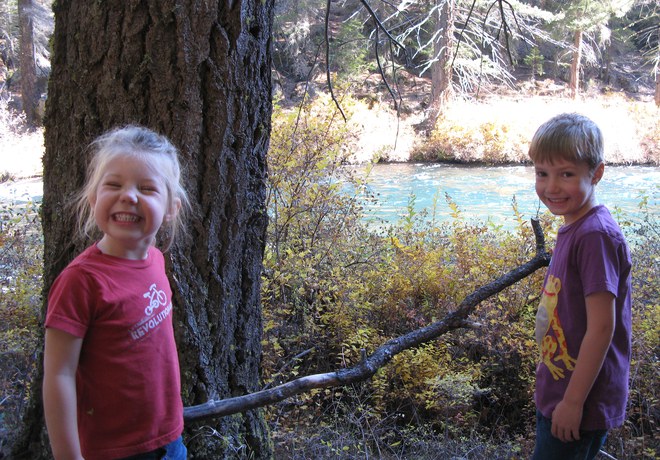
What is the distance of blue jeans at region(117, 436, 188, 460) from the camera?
1.60 meters

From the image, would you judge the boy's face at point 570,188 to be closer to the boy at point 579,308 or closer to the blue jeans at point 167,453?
the boy at point 579,308

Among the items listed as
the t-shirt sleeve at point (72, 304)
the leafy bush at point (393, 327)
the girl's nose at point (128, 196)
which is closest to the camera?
the t-shirt sleeve at point (72, 304)

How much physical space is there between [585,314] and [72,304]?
5.12ft

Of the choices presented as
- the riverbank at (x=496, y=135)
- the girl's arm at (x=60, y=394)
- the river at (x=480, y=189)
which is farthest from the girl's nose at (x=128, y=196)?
the riverbank at (x=496, y=135)

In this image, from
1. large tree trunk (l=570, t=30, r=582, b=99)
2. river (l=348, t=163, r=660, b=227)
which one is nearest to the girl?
river (l=348, t=163, r=660, b=227)

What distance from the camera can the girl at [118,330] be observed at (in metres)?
1.41

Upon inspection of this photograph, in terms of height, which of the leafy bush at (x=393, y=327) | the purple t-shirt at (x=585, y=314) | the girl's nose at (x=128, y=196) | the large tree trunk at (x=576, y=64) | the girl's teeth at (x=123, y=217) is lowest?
the leafy bush at (x=393, y=327)

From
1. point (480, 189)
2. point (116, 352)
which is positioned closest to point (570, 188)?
point (116, 352)

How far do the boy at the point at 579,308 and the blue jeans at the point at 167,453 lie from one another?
47.7 inches

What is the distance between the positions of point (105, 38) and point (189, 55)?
0.28m

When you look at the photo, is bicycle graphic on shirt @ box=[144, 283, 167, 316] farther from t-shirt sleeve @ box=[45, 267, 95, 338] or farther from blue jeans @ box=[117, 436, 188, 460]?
blue jeans @ box=[117, 436, 188, 460]

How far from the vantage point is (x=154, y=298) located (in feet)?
5.44

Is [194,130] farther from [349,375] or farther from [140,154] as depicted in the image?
[349,375]

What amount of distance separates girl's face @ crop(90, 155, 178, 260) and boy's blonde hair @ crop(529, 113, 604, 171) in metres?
1.32
